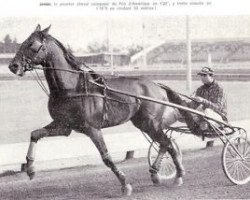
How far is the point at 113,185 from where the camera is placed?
552 cm

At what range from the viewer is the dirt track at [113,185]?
5098 mm

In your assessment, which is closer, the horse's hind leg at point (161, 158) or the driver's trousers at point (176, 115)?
the horse's hind leg at point (161, 158)

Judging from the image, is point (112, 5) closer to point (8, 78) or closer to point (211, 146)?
point (211, 146)

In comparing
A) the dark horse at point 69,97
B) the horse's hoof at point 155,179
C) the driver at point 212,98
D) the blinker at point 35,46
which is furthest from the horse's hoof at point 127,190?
the blinker at point 35,46

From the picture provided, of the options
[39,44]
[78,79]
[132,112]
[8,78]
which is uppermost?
[39,44]

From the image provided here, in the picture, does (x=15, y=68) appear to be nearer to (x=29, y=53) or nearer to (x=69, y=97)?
(x=29, y=53)

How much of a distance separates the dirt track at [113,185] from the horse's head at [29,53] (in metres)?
1.30

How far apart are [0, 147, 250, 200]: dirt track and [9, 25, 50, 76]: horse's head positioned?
1296 millimetres

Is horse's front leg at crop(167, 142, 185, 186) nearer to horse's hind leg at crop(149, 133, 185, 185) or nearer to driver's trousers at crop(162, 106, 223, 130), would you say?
horse's hind leg at crop(149, 133, 185, 185)

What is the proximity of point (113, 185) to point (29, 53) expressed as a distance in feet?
5.59

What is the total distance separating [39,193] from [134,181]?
111 cm

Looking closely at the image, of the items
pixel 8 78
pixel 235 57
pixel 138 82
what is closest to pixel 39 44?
pixel 138 82

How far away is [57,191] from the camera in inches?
209

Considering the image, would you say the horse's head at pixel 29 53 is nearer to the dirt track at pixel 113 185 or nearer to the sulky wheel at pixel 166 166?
the dirt track at pixel 113 185
